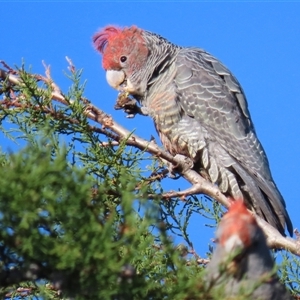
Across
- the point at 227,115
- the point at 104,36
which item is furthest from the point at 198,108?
the point at 104,36

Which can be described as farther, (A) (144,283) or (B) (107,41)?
(B) (107,41)

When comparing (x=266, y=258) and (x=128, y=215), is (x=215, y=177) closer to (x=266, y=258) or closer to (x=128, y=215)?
(x=266, y=258)

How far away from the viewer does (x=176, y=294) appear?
1702 mm

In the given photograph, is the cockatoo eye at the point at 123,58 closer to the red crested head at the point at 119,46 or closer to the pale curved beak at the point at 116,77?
the red crested head at the point at 119,46

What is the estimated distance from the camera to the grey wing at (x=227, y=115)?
15.9ft

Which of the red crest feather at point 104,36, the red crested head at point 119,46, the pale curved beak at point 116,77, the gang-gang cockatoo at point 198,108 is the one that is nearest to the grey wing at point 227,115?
the gang-gang cockatoo at point 198,108

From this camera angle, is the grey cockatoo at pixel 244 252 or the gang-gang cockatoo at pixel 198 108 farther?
the gang-gang cockatoo at pixel 198 108

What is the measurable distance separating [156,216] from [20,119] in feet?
5.27

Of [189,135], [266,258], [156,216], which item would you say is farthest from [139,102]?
[156,216]

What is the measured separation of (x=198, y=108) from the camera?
4984 millimetres

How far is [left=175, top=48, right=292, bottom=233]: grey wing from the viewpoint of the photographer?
4.84 meters

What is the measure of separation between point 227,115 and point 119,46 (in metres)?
1.12

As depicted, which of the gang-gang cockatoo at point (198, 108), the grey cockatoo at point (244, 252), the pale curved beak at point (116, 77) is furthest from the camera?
the pale curved beak at point (116, 77)

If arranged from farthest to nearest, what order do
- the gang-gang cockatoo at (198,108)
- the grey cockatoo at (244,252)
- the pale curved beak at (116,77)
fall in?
the pale curved beak at (116,77) < the gang-gang cockatoo at (198,108) < the grey cockatoo at (244,252)
